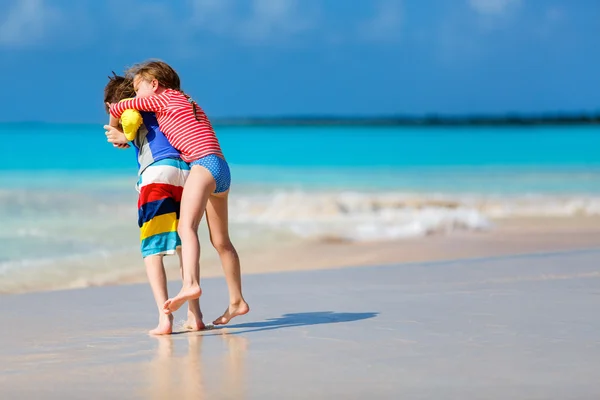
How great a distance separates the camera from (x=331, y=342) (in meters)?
4.11

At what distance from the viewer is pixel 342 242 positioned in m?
9.63

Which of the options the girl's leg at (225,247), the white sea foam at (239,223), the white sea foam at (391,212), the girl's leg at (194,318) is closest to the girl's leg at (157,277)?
the girl's leg at (194,318)

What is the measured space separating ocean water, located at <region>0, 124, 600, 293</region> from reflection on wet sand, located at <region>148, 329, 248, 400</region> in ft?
9.92

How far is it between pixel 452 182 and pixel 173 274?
1481 cm

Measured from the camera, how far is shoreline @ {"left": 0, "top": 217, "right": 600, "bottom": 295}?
7486 mm

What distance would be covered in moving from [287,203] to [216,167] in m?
9.75

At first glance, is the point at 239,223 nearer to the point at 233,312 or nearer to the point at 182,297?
the point at 233,312

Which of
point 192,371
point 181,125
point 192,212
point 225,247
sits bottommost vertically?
point 192,371

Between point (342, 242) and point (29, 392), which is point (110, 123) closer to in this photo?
point (29, 392)

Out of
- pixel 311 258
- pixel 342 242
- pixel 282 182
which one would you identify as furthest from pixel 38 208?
pixel 282 182

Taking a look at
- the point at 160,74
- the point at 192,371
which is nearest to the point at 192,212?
the point at 160,74

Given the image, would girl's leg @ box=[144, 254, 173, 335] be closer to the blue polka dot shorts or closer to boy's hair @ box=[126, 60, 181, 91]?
the blue polka dot shorts

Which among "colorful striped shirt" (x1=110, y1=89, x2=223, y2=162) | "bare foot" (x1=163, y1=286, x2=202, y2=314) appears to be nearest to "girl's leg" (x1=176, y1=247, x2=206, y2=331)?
"bare foot" (x1=163, y1=286, x2=202, y2=314)

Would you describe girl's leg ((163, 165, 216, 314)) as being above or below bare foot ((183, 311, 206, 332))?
above
